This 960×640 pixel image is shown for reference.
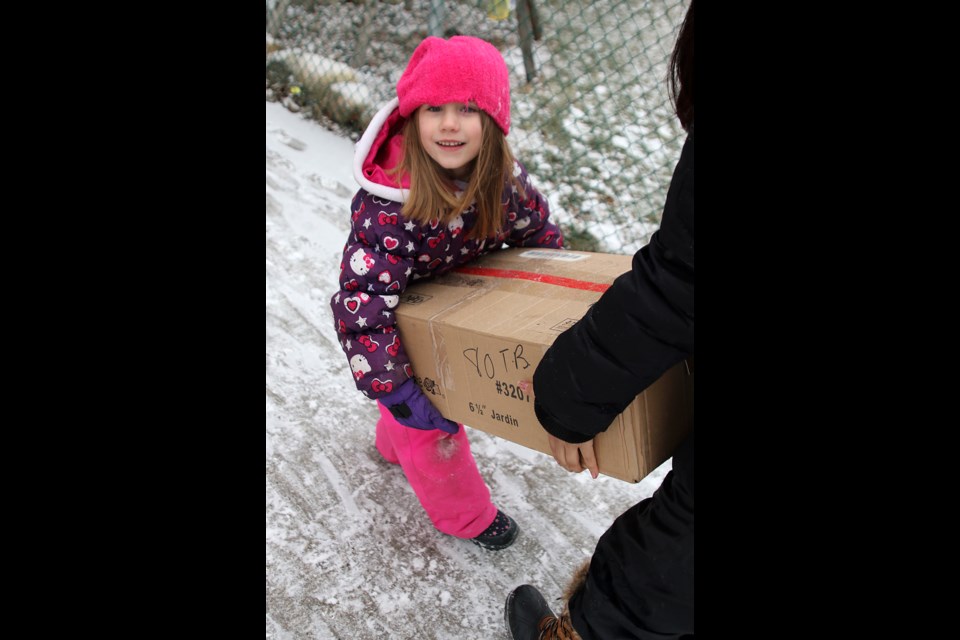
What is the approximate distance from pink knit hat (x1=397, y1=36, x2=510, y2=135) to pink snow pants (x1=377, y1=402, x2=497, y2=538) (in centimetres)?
88

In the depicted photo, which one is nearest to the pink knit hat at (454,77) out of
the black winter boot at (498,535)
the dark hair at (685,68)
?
the dark hair at (685,68)

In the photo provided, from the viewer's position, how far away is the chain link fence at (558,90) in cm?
376

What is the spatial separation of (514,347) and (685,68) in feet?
2.02

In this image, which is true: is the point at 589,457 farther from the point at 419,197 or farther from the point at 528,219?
the point at 528,219

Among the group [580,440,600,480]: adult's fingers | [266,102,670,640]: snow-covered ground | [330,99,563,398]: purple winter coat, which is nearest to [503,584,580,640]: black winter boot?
[266,102,670,640]: snow-covered ground

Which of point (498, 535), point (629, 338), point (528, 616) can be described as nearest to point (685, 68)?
point (629, 338)

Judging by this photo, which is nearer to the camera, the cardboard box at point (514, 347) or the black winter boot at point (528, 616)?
the cardboard box at point (514, 347)

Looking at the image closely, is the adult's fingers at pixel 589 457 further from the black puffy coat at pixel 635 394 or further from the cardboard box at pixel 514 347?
the black puffy coat at pixel 635 394

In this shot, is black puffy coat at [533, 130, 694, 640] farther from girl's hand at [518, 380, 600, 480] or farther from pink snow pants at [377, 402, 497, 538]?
pink snow pants at [377, 402, 497, 538]

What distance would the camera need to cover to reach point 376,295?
5.37ft

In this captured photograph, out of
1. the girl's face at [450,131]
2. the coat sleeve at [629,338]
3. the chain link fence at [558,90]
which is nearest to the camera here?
the coat sleeve at [629,338]

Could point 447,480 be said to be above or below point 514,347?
below
